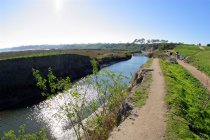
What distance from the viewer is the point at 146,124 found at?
1961cm

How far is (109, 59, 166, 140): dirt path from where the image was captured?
17.8 meters

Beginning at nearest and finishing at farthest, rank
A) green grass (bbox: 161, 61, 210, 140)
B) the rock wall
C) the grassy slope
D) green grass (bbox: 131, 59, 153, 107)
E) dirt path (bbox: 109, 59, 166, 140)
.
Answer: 1. dirt path (bbox: 109, 59, 166, 140)
2. green grass (bbox: 161, 61, 210, 140)
3. green grass (bbox: 131, 59, 153, 107)
4. the rock wall
5. the grassy slope

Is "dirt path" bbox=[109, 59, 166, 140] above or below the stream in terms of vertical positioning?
above

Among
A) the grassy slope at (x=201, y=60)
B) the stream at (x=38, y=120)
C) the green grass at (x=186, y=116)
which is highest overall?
the green grass at (x=186, y=116)

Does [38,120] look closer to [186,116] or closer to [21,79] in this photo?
[186,116]

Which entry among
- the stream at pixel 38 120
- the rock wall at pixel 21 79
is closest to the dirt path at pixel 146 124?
the stream at pixel 38 120

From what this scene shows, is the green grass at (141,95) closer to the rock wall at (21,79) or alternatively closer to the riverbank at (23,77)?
the riverbank at (23,77)

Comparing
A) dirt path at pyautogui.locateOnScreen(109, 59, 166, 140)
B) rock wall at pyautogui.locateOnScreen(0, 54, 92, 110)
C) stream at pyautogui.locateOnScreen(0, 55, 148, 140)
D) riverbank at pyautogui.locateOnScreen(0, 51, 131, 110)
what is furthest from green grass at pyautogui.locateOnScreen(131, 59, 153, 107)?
rock wall at pyautogui.locateOnScreen(0, 54, 92, 110)

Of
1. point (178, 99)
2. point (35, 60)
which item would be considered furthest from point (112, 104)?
point (35, 60)

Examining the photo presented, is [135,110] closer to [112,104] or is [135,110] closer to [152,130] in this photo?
[112,104]

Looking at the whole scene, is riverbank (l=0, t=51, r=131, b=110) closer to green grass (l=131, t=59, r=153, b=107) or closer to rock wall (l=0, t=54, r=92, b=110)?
rock wall (l=0, t=54, r=92, b=110)

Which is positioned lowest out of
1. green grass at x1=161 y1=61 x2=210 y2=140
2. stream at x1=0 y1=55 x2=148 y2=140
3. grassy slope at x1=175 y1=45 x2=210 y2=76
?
stream at x1=0 y1=55 x2=148 y2=140

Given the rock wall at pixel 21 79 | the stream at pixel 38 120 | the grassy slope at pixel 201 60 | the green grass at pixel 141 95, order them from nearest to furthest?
the green grass at pixel 141 95
the stream at pixel 38 120
the rock wall at pixel 21 79
the grassy slope at pixel 201 60

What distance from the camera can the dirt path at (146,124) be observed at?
17.8 m
